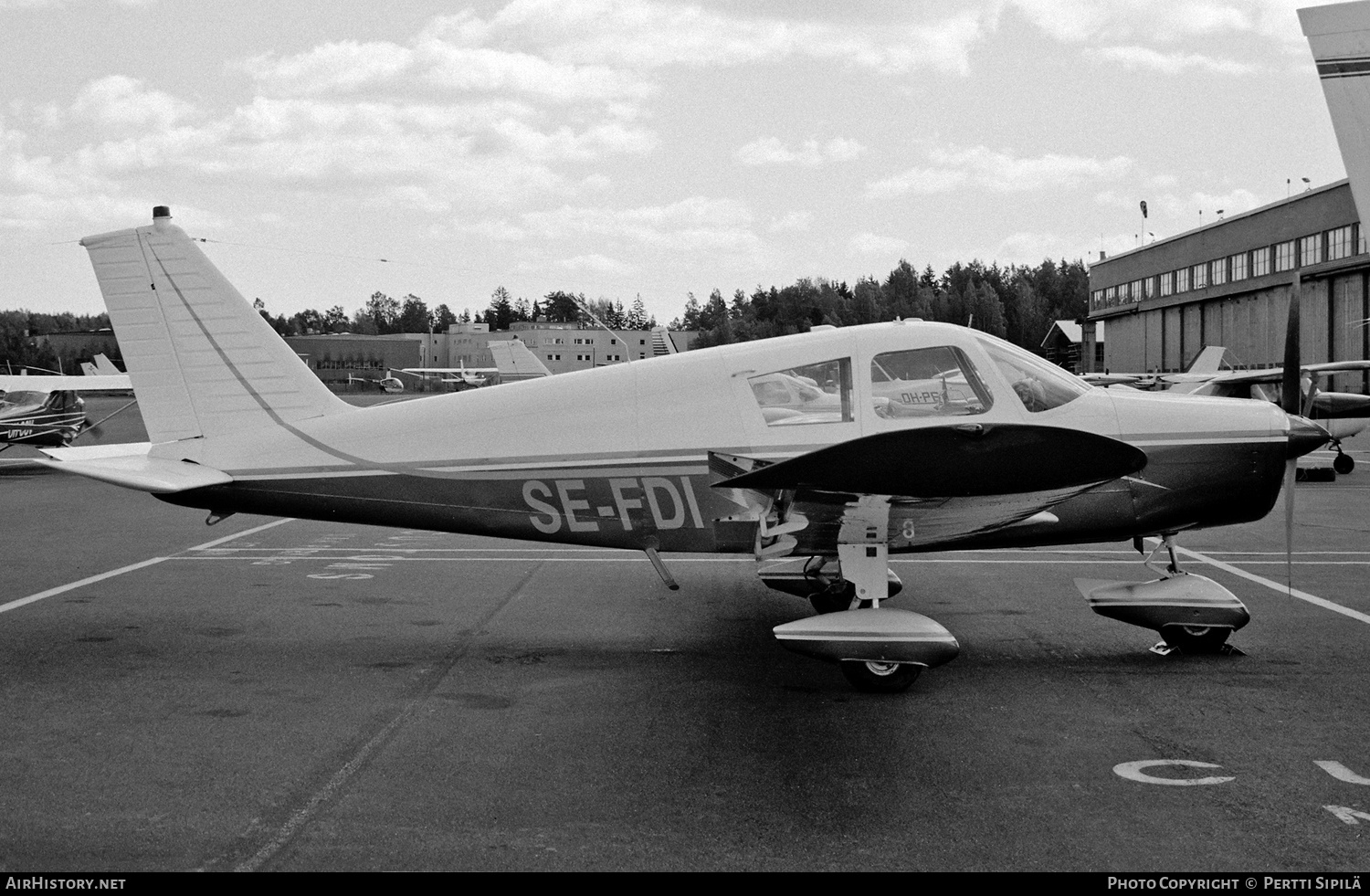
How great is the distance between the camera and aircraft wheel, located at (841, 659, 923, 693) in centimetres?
676

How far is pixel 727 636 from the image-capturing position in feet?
27.3

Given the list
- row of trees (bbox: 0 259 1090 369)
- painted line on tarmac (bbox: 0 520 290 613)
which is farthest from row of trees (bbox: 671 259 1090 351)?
painted line on tarmac (bbox: 0 520 290 613)

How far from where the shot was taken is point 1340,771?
518 cm

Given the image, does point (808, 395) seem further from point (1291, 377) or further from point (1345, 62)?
point (1345, 62)

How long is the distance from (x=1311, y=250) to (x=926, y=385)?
163 feet

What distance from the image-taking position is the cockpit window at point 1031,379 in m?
7.34

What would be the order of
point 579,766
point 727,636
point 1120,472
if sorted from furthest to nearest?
point 727,636, point 1120,472, point 579,766

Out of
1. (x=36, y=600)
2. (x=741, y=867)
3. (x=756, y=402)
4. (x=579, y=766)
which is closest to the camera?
(x=741, y=867)

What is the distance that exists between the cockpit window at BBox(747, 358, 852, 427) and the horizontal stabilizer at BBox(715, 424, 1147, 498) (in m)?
1.16

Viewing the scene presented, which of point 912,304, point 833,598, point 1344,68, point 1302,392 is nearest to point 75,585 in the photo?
point 833,598

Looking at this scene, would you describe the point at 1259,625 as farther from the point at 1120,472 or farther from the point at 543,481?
the point at 543,481

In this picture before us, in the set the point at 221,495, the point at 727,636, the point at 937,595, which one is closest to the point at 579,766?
the point at 727,636

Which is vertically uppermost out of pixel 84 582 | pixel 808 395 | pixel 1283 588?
pixel 808 395

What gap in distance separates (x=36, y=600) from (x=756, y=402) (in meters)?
6.95
